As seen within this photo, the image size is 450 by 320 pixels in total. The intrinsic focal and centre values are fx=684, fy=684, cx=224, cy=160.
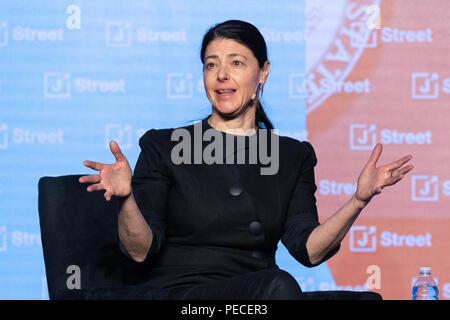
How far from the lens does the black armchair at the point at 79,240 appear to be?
2.25m

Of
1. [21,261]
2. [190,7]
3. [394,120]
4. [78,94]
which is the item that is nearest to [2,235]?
[21,261]

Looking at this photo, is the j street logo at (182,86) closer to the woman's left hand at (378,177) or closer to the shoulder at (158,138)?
the shoulder at (158,138)

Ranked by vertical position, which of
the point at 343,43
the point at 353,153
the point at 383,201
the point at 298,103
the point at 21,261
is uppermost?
the point at 343,43

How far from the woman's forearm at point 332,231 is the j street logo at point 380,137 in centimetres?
136

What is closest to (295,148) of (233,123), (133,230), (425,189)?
(233,123)

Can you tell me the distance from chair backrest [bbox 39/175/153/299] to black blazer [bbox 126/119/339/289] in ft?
0.61

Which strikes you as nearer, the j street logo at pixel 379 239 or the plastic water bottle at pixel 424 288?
the plastic water bottle at pixel 424 288

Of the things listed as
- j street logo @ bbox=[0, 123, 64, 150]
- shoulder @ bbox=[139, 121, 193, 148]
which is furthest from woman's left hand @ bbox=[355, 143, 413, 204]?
j street logo @ bbox=[0, 123, 64, 150]

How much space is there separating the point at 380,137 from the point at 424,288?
76cm

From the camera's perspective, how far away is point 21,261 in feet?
11.1

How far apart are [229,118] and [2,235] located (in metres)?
1.60

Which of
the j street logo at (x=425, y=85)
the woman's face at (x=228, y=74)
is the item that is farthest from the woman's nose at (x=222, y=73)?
the j street logo at (x=425, y=85)

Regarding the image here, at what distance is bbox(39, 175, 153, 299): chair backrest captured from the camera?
7.41ft
